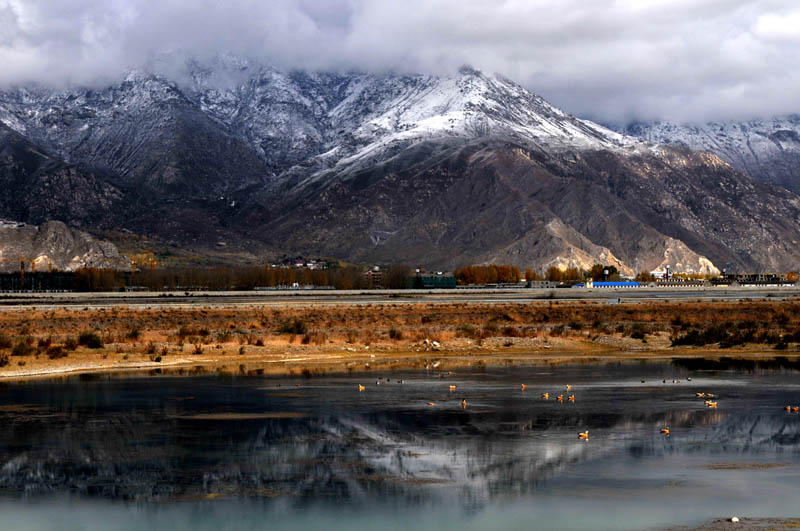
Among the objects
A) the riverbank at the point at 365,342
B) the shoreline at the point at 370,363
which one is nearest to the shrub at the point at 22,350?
the riverbank at the point at 365,342

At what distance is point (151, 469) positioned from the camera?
22.5 meters

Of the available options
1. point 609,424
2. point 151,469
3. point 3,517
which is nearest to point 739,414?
point 609,424

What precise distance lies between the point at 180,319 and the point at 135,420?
46452mm

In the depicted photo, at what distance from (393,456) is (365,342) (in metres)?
31.1

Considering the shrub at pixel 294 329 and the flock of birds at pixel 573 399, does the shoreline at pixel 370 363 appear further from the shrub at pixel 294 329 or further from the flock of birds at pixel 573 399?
the shrub at pixel 294 329

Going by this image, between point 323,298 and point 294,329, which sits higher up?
point 323,298

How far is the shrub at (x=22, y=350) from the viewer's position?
154 feet

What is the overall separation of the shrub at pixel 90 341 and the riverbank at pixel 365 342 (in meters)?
0.07

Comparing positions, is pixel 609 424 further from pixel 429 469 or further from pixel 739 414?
pixel 429 469

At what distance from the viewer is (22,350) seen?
1863 inches

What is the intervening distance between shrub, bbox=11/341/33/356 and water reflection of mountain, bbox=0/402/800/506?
55.5ft

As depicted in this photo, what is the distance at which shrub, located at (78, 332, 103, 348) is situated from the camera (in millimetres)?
50688

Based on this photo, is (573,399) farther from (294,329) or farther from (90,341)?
(294,329)

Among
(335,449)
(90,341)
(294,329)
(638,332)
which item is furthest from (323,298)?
(335,449)
